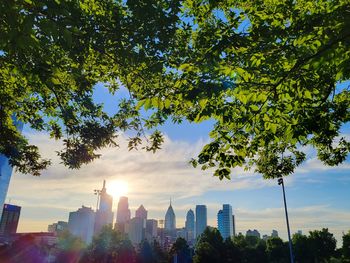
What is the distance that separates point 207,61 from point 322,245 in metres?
67.9

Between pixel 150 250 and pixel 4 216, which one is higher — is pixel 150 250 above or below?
below

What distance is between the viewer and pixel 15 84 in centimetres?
1055

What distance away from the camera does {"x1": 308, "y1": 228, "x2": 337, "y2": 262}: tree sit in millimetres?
62938

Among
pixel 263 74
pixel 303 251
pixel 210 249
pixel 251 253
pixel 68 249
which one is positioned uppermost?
pixel 263 74

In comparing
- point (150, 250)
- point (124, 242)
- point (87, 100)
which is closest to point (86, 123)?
point (87, 100)

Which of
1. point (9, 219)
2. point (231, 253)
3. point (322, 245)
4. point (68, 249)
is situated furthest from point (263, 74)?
point (9, 219)

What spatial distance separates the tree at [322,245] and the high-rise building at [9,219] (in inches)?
3087

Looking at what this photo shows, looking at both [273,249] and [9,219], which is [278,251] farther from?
[9,219]

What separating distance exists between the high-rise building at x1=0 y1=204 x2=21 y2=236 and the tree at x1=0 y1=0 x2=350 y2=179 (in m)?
93.3

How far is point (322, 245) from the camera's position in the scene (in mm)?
63000

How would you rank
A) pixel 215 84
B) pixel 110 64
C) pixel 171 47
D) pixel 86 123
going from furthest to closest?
pixel 86 123 < pixel 110 64 < pixel 171 47 < pixel 215 84

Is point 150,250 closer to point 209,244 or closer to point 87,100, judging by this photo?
point 209,244

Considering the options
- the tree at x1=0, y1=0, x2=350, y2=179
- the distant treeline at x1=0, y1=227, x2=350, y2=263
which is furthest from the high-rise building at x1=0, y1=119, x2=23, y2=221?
the tree at x1=0, y1=0, x2=350, y2=179

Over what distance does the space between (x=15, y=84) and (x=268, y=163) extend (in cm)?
974
